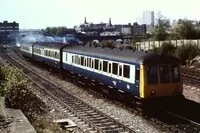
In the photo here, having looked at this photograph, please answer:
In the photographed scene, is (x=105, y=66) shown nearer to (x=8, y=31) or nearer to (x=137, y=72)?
(x=137, y=72)

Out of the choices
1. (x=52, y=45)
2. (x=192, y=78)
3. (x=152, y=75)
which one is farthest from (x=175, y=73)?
(x=52, y=45)

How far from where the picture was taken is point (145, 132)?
15.6m

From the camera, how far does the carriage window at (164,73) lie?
18.3m

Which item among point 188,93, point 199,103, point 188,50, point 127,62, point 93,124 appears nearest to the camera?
point 93,124

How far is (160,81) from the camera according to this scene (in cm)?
1825

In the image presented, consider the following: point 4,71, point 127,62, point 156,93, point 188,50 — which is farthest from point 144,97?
point 188,50

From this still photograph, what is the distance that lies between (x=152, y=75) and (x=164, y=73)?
0.72 metres

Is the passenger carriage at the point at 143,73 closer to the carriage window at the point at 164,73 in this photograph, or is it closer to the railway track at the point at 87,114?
the carriage window at the point at 164,73

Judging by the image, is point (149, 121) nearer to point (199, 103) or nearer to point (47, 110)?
point (199, 103)

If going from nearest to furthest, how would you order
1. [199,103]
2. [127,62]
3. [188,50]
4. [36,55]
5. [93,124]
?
[93,124], [127,62], [199,103], [188,50], [36,55]

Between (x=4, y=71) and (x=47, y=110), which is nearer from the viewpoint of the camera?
(x=47, y=110)

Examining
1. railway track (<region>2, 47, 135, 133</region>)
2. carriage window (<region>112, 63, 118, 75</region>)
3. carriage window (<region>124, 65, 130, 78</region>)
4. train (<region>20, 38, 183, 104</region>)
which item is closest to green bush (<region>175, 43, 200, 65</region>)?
railway track (<region>2, 47, 135, 133</region>)

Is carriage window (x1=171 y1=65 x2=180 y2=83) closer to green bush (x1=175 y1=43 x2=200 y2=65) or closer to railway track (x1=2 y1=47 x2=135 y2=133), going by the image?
railway track (x1=2 y1=47 x2=135 y2=133)

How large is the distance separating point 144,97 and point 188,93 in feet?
23.3
